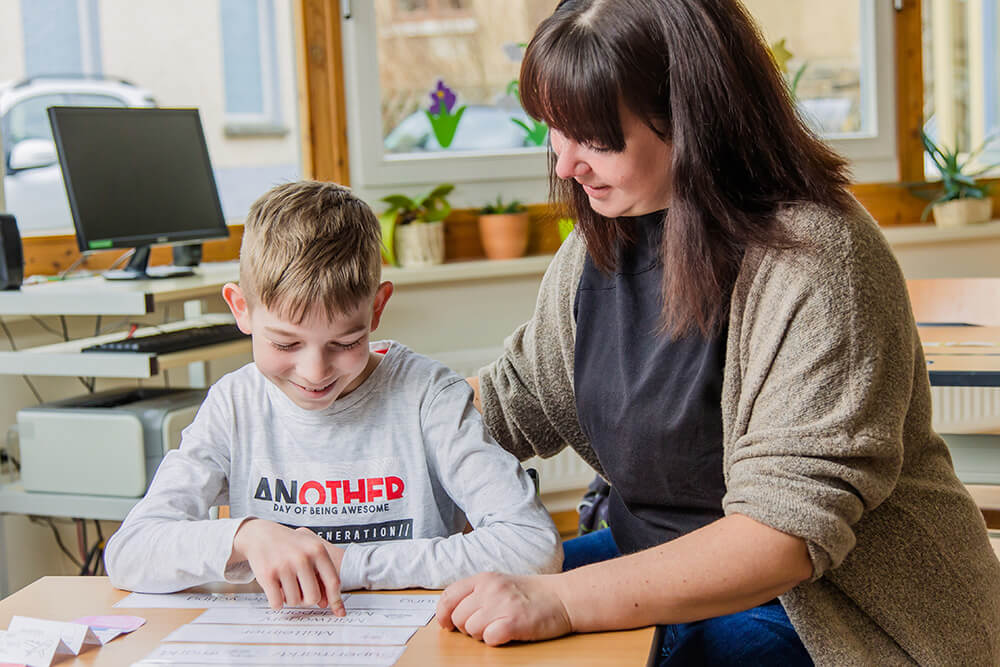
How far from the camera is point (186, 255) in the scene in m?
2.75

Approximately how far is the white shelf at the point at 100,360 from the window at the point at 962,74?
8.58ft

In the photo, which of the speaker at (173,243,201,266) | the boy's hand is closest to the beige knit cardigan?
the boy's hand

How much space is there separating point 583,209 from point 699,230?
27 cm

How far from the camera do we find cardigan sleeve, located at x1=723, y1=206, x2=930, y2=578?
3.13 ft

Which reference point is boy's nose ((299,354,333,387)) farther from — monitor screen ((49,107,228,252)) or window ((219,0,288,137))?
window ((219,0,288,137))

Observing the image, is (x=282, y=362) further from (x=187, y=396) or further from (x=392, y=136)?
(x=392, y=136)

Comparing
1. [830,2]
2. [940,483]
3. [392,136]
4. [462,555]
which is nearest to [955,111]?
[830,2]

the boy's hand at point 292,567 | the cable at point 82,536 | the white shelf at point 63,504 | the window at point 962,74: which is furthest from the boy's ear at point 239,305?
the window at point 962,74

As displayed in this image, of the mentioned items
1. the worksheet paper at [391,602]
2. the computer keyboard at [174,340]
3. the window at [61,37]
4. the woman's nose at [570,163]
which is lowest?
the worksheet paper at [391,602]

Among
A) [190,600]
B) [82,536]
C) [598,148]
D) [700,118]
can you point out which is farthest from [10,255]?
[700,118]

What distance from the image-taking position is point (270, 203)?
4.02 ft

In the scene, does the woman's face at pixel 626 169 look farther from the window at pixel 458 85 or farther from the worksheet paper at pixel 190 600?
the window at pixel 458 85

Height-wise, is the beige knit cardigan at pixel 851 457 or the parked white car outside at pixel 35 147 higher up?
the parked white car outside at pixel 35 147

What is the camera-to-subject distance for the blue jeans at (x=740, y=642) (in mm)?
1074
